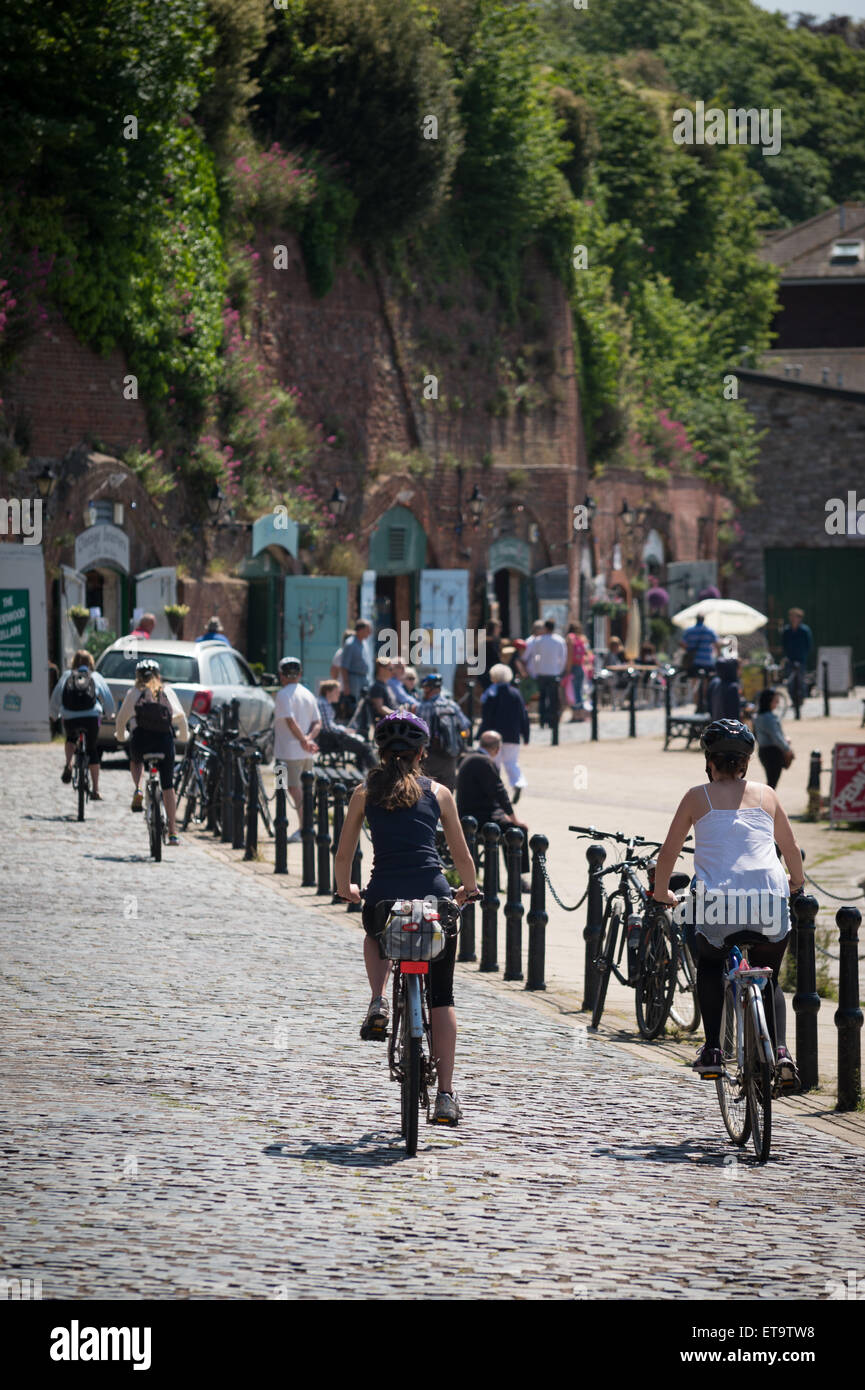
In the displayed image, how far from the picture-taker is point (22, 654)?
2658 centimetres

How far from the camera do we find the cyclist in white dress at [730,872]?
7617mm

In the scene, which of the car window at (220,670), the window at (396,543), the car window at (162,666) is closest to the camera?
the car window at (162,666)

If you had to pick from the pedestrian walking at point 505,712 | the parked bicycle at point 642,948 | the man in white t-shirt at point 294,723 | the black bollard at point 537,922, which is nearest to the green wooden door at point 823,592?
the pedestrian walking at point 505,712

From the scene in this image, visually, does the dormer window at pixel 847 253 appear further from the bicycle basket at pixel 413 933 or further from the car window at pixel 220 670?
the bicycle basket at pixel 413 933

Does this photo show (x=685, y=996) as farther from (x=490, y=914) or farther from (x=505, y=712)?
(x=505, y=712)

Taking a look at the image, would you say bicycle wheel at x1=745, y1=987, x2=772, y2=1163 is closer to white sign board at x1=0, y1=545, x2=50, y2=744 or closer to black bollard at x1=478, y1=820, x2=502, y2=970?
black bollard at x1=478, y1=820, x2=502, y2=970

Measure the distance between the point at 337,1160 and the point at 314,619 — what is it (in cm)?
2637

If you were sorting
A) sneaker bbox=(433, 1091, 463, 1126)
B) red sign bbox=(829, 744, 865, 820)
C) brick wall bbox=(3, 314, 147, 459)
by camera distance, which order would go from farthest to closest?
brick wall bbox=(3, 314, 147, 459) < red sign bbox=(829, 744, 865, 820) < sneaker bbox=(433, 1091, 463, 1126)

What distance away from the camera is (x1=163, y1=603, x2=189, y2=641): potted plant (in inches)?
1196

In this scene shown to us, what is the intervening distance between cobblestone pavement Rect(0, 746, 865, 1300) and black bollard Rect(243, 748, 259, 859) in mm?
5106

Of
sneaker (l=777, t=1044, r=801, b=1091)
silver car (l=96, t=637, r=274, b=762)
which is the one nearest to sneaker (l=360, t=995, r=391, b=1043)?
sneaker (l=777, t=1044, r=801, b=1091)

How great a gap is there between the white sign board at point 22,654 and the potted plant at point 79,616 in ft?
5.68
